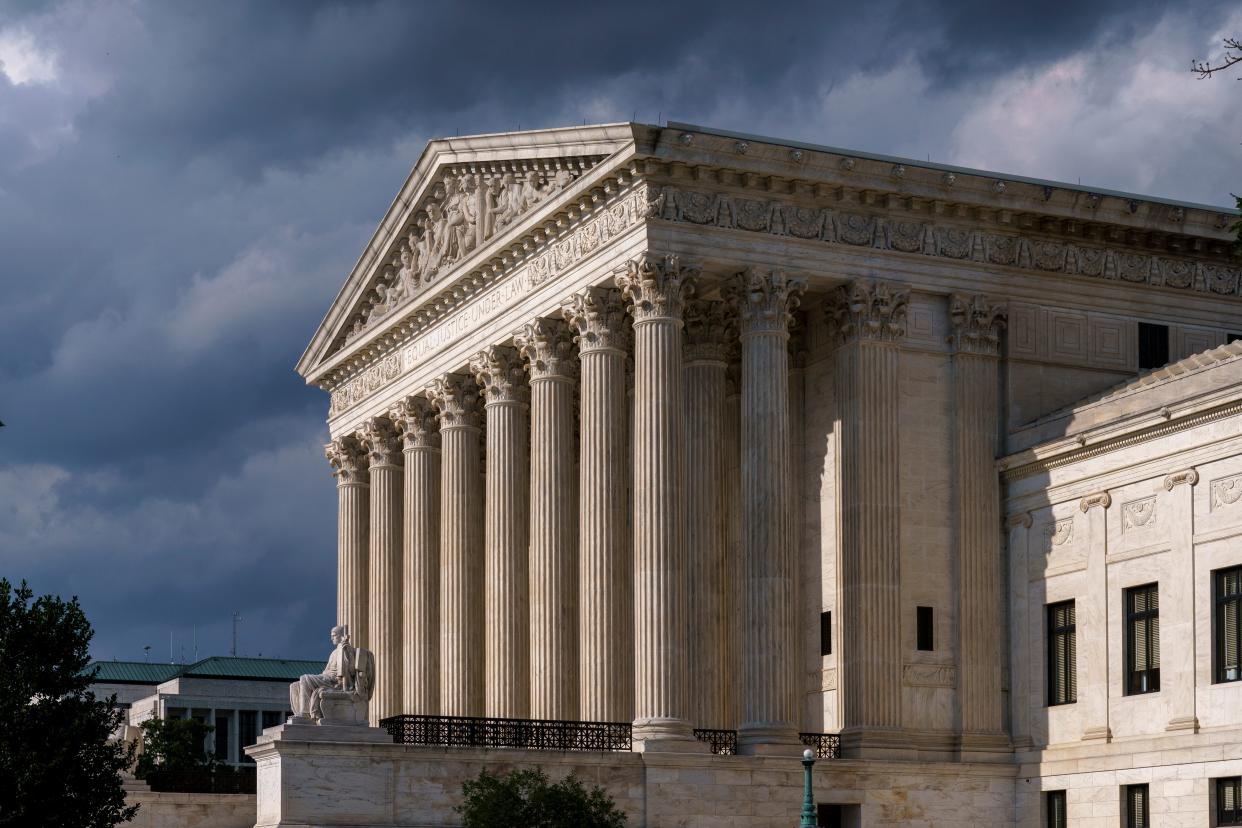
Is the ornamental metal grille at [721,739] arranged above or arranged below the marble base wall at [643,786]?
above

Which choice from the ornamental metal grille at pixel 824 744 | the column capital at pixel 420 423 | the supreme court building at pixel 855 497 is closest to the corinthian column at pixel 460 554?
the column capital at pixel 420 423

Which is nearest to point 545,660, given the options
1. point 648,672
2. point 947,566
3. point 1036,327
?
point 648,672

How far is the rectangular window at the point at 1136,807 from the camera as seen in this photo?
5494 cm

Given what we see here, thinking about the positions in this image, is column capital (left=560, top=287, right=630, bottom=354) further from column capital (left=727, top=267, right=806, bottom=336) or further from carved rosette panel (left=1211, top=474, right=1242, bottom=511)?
carved rosette panel (left=1211, top=474, right=1242, bottom=511)

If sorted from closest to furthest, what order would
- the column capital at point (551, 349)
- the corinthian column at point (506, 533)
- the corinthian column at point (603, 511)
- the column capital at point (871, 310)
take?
the corinthian column at point (603, 511) → the column capital at point (871, 310) → the column capital at point (551, 349) → the corinthian column at point (506, 533)

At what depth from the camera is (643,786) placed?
5494 cm

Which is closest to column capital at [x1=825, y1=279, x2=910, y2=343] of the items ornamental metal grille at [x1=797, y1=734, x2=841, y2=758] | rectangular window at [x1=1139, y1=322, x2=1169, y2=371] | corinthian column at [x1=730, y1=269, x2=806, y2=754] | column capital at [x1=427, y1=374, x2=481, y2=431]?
corinthian column at [x1=730, y1=269, x2=806, y2=754]

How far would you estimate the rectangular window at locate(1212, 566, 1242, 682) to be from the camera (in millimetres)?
52594

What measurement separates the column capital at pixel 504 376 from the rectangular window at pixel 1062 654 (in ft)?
58.3

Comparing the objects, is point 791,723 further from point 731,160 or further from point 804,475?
point 731,160

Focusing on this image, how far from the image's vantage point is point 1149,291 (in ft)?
210

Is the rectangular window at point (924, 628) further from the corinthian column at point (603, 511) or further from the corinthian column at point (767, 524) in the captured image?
the corinthian column at point (603, 511)

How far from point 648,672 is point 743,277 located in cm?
1053

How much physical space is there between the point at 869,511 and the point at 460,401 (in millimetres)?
17565
